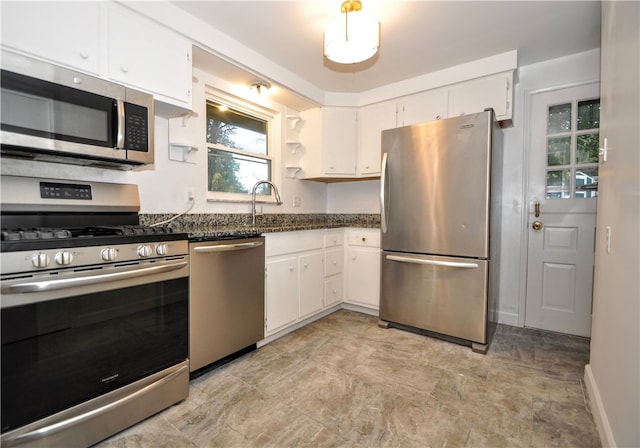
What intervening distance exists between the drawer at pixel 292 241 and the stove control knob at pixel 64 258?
3.92ft

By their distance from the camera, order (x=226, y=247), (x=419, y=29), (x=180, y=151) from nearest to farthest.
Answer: (x=226, y=247)
(x=419, y=29)
(x=180, y=151)

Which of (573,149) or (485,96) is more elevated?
(485,96)

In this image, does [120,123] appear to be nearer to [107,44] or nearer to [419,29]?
[107,44]

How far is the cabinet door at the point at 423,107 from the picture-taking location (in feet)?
8.86

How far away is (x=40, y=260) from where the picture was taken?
1.13 metres

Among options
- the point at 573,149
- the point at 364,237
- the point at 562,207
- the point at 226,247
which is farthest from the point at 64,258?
the point at 573,149

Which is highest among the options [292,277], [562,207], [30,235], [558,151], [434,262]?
[558,151]

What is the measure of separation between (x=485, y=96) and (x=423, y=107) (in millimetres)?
499

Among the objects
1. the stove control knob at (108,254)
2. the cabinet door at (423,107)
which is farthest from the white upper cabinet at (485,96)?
the stove control knob at (108,254)

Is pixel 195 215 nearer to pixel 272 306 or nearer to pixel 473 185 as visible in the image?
pixel 272 306

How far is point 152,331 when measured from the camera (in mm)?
1484

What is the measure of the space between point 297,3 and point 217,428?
234cm

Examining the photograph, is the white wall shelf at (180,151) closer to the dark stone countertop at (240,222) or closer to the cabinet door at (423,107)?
the dark stone countertop at (240,222)

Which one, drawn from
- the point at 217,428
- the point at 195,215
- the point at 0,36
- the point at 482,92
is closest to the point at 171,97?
the point at 0,36
